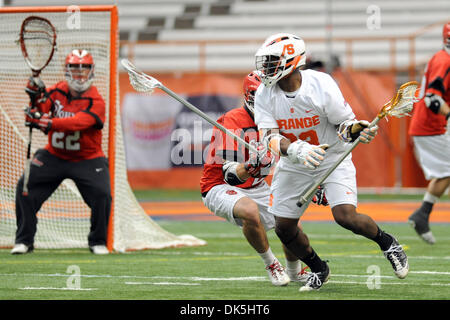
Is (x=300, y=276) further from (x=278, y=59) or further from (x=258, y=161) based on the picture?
(x=278, y=59)

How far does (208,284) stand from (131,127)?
1139cm

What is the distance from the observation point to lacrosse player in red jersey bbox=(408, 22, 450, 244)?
8.62 meters

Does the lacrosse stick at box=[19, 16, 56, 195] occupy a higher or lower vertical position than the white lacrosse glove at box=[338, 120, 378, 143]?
higher

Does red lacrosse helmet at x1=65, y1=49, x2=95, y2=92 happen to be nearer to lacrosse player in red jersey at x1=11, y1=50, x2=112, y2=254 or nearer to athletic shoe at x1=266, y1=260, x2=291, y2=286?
lacrosse player in red jersey at x1=11, y1=50, x2=112, y2=254

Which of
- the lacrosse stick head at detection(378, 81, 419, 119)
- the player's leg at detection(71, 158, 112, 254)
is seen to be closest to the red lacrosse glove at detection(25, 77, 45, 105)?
the player's leg at detection(71, 158, 112, 254)

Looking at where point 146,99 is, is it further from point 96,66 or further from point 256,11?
point 96,66

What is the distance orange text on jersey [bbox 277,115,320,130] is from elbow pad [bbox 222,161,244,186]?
1.28 ft

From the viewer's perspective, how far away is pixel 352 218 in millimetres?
5516

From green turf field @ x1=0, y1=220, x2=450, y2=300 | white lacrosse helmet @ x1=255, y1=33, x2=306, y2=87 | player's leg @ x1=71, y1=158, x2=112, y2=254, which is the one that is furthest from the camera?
player's leg @ x1=71, y1=158, x2=112, y2=254

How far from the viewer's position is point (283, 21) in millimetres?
21031

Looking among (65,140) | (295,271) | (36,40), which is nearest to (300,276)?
(295,271)

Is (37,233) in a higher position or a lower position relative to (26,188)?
lower

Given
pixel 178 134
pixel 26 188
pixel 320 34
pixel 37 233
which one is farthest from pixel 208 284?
pixel 320 34

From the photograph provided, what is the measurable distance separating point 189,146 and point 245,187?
34.5 feet
